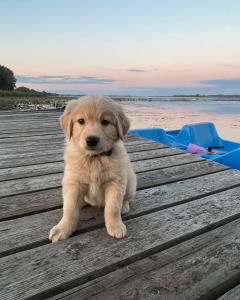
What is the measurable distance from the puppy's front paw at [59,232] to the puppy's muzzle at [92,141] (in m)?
0.54

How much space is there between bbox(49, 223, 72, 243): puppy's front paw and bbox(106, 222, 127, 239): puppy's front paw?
25cm

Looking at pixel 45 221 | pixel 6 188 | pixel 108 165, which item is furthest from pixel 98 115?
pixel 6 188

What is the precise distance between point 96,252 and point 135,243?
0.83 feet

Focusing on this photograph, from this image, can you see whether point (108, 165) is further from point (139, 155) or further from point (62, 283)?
point (139, 155)

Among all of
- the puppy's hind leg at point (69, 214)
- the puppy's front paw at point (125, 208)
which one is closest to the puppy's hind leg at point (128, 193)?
the puppy's front paw at point (125, 208)

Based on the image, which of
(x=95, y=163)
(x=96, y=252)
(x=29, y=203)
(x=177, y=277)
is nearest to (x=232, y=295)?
(x=177, y=277)

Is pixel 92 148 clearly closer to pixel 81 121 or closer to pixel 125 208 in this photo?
pixel 81 121

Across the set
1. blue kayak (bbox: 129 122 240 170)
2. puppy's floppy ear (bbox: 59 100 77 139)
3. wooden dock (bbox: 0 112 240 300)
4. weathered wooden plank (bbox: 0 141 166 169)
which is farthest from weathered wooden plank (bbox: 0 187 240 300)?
blue kayak (bbox: 129 122 240 170)

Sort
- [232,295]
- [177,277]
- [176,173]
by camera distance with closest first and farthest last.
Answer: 1. [232,295]
2. [177,277]
3. [176,173]

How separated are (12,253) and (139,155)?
8.26 ft

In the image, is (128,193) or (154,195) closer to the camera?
(128,193)

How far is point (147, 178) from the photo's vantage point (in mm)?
3184

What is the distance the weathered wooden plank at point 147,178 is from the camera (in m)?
2.79

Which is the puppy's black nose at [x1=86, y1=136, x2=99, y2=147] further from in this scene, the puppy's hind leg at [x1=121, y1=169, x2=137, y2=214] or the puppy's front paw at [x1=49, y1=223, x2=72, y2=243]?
the puppy's front paw at [x1=49, y1=223, x2=72, y2=243]
